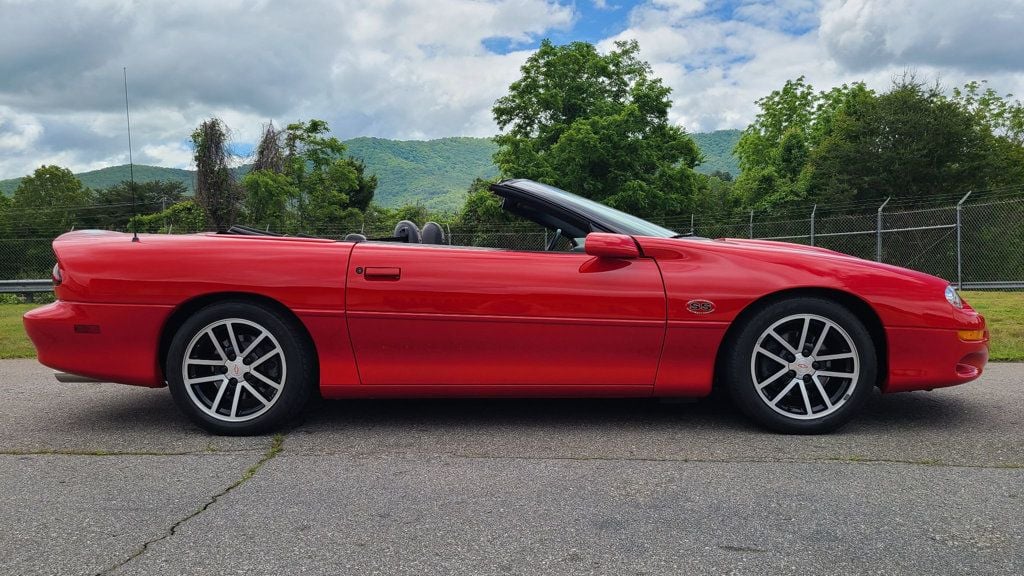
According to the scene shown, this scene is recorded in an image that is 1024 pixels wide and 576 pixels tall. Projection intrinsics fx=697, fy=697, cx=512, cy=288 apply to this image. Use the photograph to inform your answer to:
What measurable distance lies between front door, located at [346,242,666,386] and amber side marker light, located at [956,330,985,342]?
1423 millimetres

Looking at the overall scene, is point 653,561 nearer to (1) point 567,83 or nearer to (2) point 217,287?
(2) point 217,287

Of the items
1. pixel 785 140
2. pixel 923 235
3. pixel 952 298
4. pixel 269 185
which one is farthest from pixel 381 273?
pixel 785 140

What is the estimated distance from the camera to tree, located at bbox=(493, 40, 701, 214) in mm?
29969

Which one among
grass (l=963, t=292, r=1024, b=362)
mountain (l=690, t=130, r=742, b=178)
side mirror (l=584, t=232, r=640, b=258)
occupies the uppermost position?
mountain (l=690, t=130, r=742, b=178)

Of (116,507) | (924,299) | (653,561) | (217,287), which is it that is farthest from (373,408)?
(924,299)

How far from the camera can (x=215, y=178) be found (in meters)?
28.6

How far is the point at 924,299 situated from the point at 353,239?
112 inches

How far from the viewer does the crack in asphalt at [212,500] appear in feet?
6.62

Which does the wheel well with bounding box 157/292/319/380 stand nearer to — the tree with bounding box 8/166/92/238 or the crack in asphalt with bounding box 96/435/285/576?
the crack in asphalt with bounding box 96/435/285/576

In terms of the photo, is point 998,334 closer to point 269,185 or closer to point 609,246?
point 609,246

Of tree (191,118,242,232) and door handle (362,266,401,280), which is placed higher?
tree (191,118,242,232)

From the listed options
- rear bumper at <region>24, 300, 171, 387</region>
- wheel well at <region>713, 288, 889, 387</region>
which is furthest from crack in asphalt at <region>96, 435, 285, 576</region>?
wheel well at <region>713, 288, 889, 387</region>

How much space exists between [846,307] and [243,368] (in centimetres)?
292

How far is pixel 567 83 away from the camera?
33.4 metres
